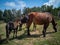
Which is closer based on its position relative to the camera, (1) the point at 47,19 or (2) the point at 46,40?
(2) the point at 46,40

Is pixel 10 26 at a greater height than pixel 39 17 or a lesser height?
lesser

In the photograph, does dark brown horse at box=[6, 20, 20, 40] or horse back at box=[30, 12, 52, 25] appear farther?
horse back at box=[30, 12, 52, 25]

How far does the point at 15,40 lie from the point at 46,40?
1954 mm

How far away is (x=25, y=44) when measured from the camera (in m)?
8.51

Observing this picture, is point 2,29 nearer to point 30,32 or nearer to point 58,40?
point 30,32

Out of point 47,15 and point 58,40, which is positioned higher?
point 47,15

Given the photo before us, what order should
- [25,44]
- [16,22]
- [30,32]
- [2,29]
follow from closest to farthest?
[25,44], [16,22], [30,32], [2,29]

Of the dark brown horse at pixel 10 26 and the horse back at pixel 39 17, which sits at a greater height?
the horse back at pixel 39 17

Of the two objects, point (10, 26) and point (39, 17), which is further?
point (39, 17)

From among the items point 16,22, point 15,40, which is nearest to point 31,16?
point 16,22

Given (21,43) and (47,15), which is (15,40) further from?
(47,15)

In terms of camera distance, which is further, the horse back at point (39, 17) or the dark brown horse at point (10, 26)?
the horse back at point (39, 17)

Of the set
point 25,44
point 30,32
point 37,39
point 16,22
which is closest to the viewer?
point 25,44

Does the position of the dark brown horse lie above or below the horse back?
below
